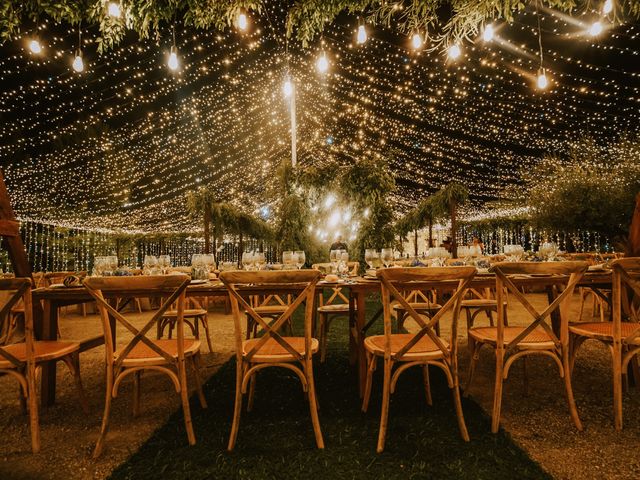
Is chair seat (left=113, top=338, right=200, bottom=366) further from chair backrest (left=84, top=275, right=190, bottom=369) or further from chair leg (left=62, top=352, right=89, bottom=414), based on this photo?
chair leg (left=62, top=352, right=89, bottom=414)

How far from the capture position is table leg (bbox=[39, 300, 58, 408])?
2.63 metres

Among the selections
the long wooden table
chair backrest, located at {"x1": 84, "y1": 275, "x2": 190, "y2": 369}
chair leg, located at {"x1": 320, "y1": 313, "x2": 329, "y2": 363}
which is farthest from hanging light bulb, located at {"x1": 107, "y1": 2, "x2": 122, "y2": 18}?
chair leg, located at {"x1": 320, "y1": 313, "x2": 329, "y2": 363}

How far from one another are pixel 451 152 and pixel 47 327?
29.8 ft

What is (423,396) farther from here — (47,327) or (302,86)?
(302,86)

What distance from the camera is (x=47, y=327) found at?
266 cm

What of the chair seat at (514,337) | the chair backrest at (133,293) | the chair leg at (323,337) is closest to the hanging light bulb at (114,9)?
the chair backrest at (133,293)

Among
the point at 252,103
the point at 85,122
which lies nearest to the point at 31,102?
the point at 85,122

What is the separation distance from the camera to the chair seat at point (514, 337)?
7.29 feet

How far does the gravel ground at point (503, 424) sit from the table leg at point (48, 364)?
103 millimetres

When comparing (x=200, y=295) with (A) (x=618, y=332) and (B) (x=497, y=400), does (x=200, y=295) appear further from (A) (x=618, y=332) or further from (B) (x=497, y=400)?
(A) (x=618, y=332)

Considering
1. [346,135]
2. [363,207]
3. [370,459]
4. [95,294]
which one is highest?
[346,135]

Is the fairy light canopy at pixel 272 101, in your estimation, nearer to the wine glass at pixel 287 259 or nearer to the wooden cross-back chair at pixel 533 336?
the wine glass at pixel 287 259

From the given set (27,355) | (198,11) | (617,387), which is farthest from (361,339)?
(198,11)

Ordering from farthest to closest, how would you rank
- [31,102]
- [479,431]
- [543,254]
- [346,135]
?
[346,135] → [31,102] → [543,254] → [479,431]
